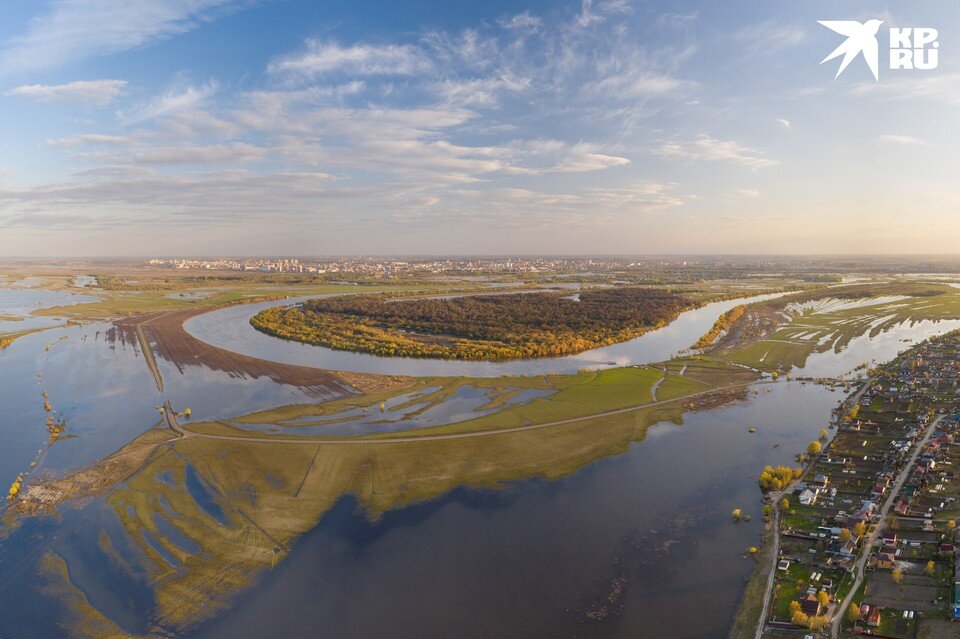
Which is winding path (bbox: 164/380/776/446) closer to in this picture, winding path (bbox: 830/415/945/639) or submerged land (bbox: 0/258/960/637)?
submerged land (bbox: 0/258/960/637)

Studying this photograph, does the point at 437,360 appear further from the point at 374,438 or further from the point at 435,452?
the point at 435,452

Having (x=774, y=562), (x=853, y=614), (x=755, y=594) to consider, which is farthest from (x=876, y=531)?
(x=755, y=594)

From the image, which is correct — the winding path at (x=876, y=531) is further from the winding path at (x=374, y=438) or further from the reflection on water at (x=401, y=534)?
the winding path at (x=374, y=438)

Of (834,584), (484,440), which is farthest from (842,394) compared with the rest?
(484,440)

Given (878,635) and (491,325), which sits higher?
(491,325)

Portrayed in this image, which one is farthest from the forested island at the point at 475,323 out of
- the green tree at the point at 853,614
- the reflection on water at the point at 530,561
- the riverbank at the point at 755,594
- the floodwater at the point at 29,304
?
the green tree at the point at 853,614

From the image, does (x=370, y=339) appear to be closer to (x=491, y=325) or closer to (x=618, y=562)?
(x=491, y=325)

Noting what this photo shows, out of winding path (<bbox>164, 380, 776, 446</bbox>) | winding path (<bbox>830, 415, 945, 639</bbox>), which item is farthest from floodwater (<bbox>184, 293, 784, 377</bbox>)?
winding path (<bbox>830, 415, 945, 639</bbox>)
